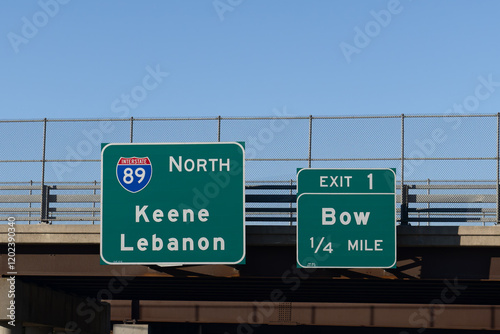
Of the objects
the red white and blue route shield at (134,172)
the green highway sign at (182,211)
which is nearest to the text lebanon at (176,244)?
the green highway sign at (182,211)

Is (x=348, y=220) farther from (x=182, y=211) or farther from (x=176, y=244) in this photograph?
(x=176, y=244)

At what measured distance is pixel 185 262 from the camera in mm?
24266

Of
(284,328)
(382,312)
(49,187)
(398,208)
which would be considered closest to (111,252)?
(49,187)

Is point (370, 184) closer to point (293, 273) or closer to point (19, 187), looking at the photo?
point (293, 273)

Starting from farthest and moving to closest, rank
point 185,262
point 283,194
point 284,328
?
point 284,328 < point 283,194 < point 185,262

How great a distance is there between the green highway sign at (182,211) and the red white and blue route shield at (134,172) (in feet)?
0.08

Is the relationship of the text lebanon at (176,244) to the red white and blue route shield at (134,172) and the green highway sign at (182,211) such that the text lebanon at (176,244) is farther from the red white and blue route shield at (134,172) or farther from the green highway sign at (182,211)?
the red white and blue route shield at (134,172)

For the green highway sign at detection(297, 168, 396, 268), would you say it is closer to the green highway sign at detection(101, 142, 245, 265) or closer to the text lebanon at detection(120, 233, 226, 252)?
the green highway sign at detection(101, 142, 245, 265)

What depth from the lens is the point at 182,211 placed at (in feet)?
79.8

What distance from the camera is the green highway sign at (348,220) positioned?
24.2 metres

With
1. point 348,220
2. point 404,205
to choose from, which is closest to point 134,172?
point 348,220

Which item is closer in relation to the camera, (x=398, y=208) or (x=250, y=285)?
(x=398, y=208)

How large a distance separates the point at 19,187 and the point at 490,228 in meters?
12.5

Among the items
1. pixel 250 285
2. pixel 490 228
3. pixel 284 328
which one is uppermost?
pixel 490 228
